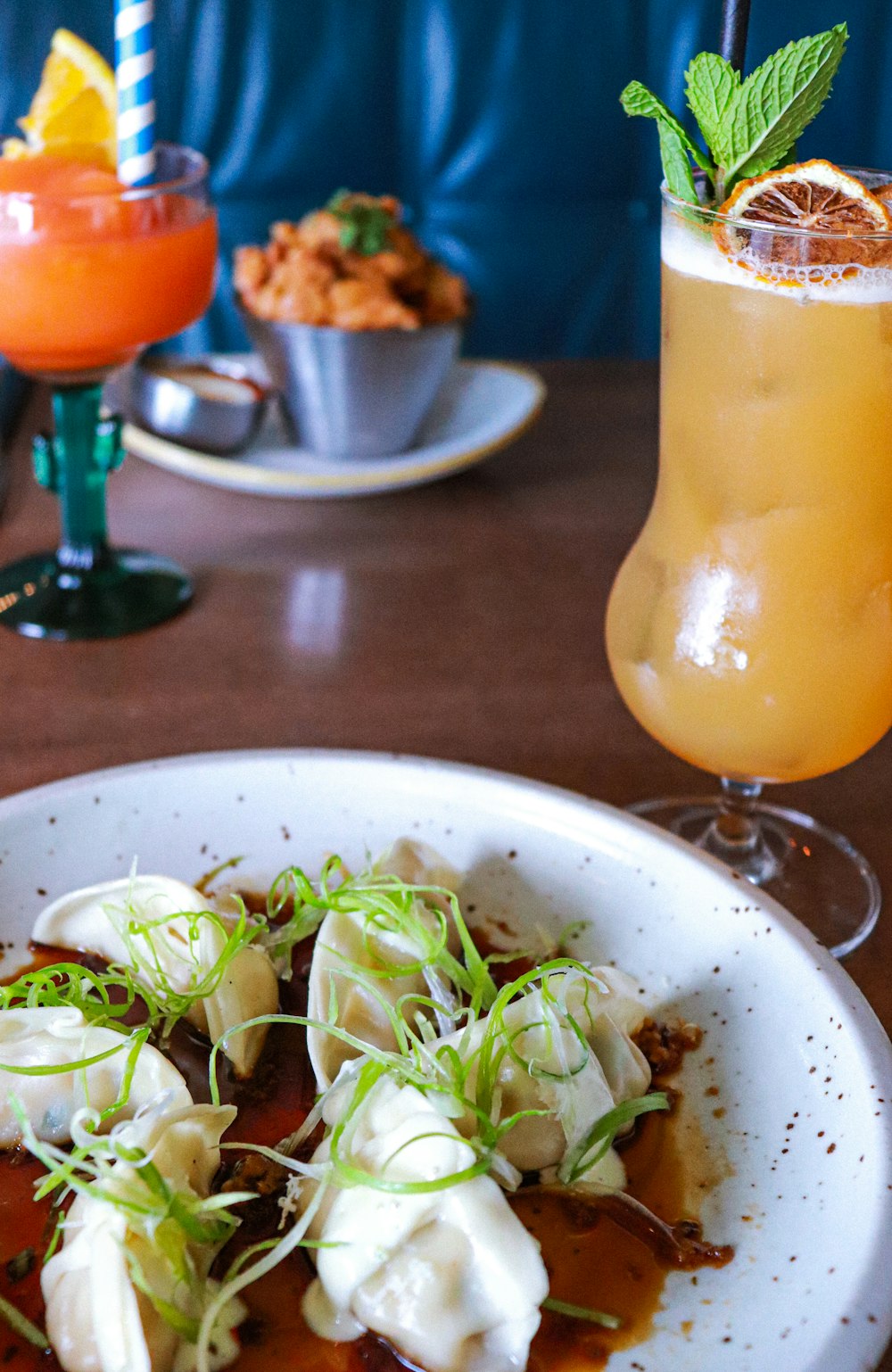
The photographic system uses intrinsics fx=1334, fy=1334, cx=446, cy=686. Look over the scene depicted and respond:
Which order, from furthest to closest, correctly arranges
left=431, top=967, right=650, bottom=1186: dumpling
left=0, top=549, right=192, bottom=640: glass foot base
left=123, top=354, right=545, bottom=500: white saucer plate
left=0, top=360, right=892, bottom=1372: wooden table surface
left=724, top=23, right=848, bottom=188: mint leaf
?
left=123, top=354, right=545, bottom=500: white saucer plate
left=0, top=549, right=192, bottom=640: glass foot base
left=0, top=360, right=892, bottom=1372: wooden table surface
left=724, top=23, right=848, bottom=188: mint leaf
left=431, top=967, right=650, bottom=1186: dumpling

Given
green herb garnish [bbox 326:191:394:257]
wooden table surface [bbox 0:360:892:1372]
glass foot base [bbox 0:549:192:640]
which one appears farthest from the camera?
green herb garnish [bbox 326:191:394:257]

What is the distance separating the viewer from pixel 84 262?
4.42 feet

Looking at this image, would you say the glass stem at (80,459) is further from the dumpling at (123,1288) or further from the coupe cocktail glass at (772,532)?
the dumpling at (123,1288)

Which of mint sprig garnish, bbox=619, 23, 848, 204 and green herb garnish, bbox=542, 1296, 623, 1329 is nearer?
green herb garnish, bbox=542, 1296, 623, 1329

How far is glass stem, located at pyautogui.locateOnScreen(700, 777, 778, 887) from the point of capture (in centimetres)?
108

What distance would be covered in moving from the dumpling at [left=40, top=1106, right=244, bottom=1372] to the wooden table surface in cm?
49

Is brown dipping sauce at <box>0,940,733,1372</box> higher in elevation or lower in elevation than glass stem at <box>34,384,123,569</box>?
lower

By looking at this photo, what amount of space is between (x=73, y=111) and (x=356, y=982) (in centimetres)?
101

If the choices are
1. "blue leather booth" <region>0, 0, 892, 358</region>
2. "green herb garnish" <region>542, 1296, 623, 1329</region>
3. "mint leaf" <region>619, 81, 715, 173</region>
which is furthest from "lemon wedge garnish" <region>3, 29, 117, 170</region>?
"blue leather booth" <region>0, 0, 892, 358</region>

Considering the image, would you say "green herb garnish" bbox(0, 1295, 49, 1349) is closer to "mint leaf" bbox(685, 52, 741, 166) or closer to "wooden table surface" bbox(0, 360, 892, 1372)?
"wooden table surface" bbox(0, 360, 892, 1372)

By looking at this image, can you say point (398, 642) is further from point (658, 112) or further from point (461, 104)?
point (461, 104)

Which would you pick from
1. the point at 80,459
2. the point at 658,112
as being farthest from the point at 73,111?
the point at 658,112

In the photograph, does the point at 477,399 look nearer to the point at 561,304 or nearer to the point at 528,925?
the point at 528,925

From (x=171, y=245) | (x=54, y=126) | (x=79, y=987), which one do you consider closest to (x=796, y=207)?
(x=79, y=987)
